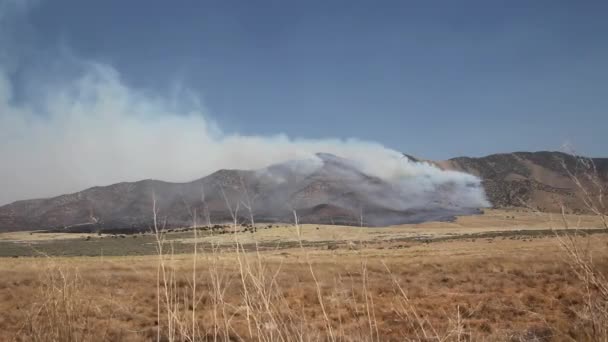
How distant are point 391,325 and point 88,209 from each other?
34.5ft

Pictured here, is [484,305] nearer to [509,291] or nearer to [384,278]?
[509,291]

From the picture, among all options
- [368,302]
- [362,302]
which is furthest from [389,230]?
[362,302]

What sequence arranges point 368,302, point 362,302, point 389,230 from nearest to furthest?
→ point 362,302 → point 368,302 → point 389,230

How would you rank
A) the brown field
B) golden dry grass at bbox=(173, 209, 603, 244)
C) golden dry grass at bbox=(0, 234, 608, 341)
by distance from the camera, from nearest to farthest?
golden dry grass at bbox=(173, 209, 603, 244) → the brown field → golden dry grass at bbox=(0, 234, 608, 341)

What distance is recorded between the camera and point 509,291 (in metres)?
17.5

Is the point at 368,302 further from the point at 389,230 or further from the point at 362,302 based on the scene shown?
the point at 389,230

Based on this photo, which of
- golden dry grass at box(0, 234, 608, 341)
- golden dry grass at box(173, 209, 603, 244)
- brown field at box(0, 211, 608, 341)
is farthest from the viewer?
golden dry grass at box(0, 234, 608, 341)

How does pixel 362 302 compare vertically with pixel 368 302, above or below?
above

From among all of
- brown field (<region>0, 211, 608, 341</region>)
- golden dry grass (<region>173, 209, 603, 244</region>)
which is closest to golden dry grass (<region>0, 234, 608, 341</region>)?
brown field (<region>0, 211, 608, 341</region>)

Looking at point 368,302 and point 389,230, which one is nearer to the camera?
point 368,302

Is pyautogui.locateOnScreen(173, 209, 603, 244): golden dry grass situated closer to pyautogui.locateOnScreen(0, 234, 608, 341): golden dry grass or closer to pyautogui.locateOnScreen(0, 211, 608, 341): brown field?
pyautogui.locateOnScreen(0, 211, 608, 341): brown field

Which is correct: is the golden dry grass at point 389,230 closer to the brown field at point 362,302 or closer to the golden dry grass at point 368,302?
the brown field at point 362,302

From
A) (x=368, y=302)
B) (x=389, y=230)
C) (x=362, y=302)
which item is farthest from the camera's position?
(x=389, y=230)

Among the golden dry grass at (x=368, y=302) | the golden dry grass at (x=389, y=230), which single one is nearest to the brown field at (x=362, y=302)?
the golden dry grass at (x=368, y=302)
